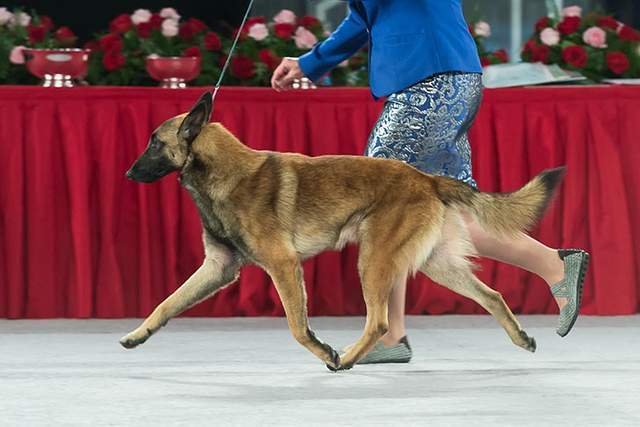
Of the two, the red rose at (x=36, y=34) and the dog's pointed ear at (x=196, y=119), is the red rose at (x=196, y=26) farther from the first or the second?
the dog's pointed ear at (x=196, y=119)

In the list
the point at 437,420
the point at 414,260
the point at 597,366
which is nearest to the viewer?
the point at 437,420

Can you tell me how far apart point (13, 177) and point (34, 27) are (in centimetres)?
67

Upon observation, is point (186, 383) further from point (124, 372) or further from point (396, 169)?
point (396, 169)

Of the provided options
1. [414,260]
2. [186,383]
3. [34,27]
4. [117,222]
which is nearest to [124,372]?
[186,383]

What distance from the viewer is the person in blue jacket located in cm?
415

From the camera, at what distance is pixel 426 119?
164 inches

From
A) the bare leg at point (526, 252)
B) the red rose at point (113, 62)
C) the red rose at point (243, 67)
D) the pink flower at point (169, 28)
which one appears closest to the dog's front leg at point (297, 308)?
the bare leg at point (526, 252)

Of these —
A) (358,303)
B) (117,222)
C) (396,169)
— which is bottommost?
(358,303)

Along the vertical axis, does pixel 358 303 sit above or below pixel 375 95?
below

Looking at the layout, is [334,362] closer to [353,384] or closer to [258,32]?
[353,384]

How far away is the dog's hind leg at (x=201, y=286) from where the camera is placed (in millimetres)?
4023

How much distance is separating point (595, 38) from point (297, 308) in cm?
220

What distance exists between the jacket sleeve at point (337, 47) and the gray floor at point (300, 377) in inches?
35.5

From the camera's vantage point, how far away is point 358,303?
17.9 feet
